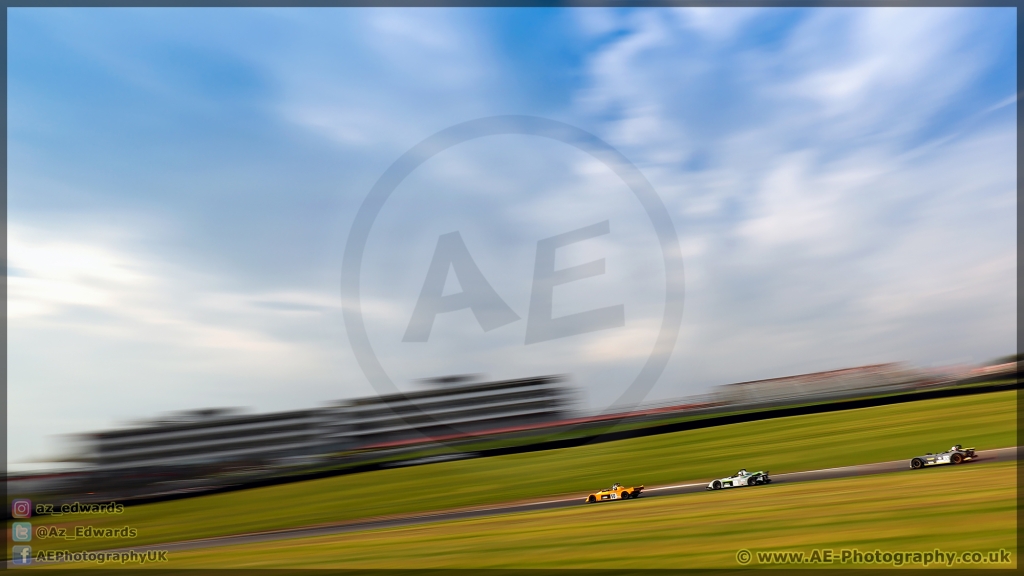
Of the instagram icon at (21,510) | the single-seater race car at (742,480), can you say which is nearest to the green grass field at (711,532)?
the single-seater race car at (742,480)

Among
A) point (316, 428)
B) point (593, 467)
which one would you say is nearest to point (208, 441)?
point (316, 428)

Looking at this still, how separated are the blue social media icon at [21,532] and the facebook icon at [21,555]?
0.28 meters

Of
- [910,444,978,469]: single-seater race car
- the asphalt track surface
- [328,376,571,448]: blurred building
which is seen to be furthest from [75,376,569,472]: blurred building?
[910,444,978,469]: single-seater race car

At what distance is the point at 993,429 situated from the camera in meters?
25.7

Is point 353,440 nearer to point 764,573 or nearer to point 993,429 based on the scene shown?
point 764,573

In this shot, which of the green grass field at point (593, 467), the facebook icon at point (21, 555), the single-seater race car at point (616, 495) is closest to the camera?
the facebook icon at point (21, 555)

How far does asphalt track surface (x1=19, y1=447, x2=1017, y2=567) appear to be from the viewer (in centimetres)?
2092

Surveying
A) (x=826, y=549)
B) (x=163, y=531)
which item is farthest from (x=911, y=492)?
(x=163, y=531)

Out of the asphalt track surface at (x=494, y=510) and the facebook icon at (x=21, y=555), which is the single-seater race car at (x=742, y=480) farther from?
the facebook icon at (x=21, y=555)

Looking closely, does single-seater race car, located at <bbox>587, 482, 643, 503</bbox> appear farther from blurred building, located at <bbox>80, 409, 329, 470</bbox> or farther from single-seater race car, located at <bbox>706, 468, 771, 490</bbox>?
blurred building, located at <bbox>80, 409, 329, 470</bbox>

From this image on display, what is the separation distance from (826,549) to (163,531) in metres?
29.8

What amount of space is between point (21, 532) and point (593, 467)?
24966 mm

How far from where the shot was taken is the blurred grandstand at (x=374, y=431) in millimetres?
31984

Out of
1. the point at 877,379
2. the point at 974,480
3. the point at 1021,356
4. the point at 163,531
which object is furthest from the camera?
the point at 877,379
